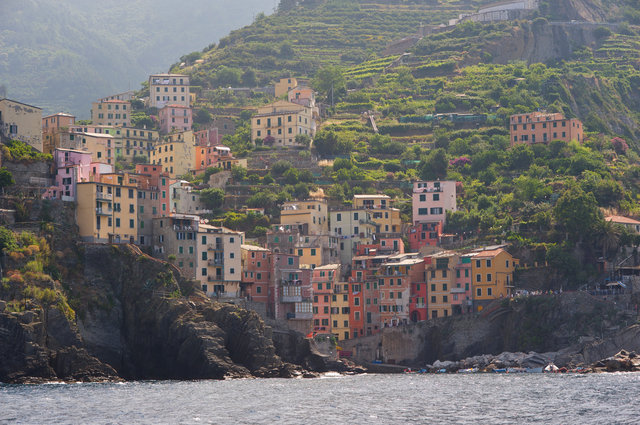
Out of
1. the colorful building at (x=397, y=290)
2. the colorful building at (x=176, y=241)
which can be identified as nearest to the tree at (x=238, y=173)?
the colorful building at (x=397, y=290)

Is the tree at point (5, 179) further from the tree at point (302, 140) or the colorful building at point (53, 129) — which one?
the tree at point (302, 140)

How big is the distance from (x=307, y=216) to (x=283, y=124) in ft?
110

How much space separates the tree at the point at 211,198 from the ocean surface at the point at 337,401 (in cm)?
4222

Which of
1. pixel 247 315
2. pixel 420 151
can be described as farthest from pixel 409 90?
pixel 247 315

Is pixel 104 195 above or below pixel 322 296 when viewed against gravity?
above

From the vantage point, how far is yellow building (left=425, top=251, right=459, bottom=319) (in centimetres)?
12950

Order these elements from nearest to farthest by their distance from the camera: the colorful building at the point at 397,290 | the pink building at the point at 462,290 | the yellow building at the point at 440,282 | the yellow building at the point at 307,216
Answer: the pink building at the point at 462,290
the yellow building at the point at 440,282
the colorful building at the point at 397,290
the yellow building at the point at 307,216

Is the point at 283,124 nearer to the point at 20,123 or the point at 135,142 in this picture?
the point at 135,142

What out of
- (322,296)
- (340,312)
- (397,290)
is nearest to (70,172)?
(322,296)

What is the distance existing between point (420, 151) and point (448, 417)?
93818 millimetres

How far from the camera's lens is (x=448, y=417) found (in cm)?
8044

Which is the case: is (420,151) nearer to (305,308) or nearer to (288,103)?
(288,103)

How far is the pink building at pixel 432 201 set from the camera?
14500cm

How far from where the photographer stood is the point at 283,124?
17225cm
